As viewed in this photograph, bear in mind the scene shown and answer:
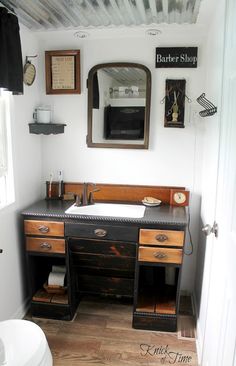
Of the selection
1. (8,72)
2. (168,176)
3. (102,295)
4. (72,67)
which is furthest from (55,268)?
(72,67)

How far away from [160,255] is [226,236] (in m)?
0.80

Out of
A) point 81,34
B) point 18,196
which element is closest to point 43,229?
point 18,196

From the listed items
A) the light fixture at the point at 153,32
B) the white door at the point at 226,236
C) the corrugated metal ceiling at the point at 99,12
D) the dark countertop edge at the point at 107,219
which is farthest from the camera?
the light fixture at the point at 153,32

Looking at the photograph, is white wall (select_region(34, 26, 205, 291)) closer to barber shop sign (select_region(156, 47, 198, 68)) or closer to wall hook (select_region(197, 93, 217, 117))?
barber shop sign (select_region(156, 47, 198, 68))

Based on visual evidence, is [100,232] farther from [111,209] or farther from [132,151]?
[132,151]

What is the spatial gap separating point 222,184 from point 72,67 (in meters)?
1.58

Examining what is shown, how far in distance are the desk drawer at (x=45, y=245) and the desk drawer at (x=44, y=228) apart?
52 millimetres

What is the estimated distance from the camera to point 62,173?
8.04 feet

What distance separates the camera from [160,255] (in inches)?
75.3

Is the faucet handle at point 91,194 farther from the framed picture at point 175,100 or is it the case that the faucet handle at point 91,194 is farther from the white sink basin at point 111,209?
the framed picture at point 175,100

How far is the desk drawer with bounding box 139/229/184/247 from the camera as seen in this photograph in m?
1.87

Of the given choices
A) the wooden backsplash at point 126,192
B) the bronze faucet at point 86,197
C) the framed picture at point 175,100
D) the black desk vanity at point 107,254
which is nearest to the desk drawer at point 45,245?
the black desk vanity at point 107,254

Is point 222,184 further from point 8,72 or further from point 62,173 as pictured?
point 62,173

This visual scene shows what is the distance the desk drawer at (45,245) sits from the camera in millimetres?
1998
